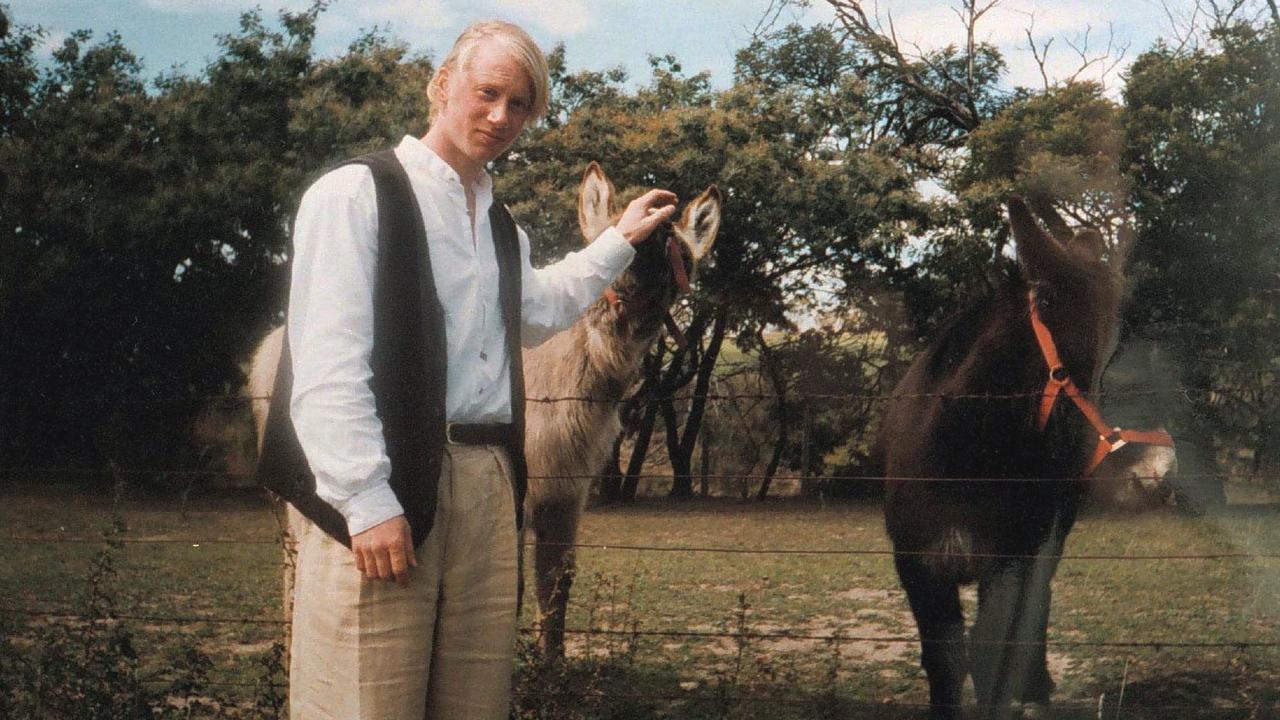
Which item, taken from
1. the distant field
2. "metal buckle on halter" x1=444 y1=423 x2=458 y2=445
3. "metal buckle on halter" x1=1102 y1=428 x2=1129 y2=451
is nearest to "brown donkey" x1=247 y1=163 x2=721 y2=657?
the distant field

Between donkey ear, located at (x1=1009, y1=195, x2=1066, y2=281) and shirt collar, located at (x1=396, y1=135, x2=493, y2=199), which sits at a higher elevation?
donkey ear, located at (x1=1009, y1=195, x2=1066, y2=281)

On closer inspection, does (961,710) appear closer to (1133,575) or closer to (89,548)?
(1133,575)

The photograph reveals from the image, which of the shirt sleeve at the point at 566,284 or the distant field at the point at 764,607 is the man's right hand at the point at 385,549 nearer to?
the shirt sleeve at the point at 566,284

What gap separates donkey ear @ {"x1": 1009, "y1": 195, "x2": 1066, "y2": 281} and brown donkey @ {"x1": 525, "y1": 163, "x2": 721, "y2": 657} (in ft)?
3.84

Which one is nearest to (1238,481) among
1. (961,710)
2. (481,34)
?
Result: (961,710)

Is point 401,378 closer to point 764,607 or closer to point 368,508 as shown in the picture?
point 368,508

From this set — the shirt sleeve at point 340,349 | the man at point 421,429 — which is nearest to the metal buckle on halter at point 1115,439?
the man at point 421,429

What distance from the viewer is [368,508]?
1827mm

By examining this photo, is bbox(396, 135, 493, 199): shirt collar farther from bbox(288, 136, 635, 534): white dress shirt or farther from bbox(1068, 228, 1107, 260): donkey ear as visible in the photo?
bbox(1068, 228, 1107, 260): donkey ear

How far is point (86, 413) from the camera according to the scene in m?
6.62

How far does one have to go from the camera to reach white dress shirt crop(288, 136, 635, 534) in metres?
1.83

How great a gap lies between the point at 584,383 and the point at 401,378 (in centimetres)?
250

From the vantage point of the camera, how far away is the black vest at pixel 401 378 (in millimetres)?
1913

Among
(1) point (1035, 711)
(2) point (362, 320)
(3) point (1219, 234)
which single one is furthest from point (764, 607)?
(2) point (362, 320)
